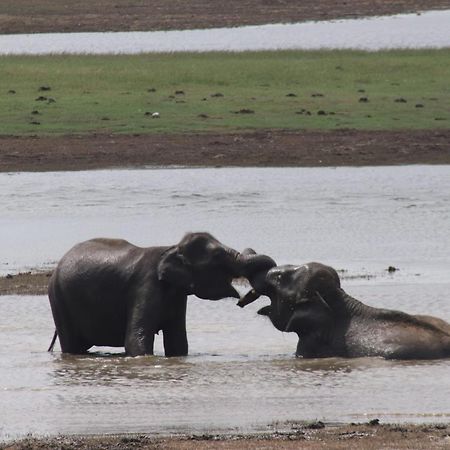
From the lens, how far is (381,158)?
2734 cm

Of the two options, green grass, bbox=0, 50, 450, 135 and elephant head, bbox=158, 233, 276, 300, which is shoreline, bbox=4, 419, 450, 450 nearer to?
elephant head, bbox=158, 233, 276, 300

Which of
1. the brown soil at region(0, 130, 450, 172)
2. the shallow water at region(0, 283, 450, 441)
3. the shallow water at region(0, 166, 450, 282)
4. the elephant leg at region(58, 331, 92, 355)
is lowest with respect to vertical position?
the shallow water at region(0, 283, 450, 441)

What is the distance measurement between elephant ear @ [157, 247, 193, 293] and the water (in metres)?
30.2

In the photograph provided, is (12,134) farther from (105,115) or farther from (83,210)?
(83,210)

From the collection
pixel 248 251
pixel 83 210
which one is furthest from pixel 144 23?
pixel 248 251

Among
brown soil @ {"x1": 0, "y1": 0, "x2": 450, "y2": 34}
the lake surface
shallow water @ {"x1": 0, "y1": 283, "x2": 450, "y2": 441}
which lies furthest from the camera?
brown soil @ {"x1": 0, "y1": 0, "x2": 450, "y2": 34}

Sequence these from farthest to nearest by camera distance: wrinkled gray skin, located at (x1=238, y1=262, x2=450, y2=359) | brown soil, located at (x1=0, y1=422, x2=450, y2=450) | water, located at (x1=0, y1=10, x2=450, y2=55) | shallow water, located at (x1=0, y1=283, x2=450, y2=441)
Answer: water, located at (x1=0, y1=10, x2=450, y2=55), wrinkled gray skin, located at (x1=238, y1=262, x2=450, y2=359), shallow water, located at (x1=0, y1=283, x2=450, y2=441), brown soil, located at (x1=0, y1=422, x2=450, y2=450)

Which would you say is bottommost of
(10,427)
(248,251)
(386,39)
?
(10,427)

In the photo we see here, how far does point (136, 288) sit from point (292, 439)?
411cm

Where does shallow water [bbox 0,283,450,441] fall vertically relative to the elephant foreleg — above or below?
below

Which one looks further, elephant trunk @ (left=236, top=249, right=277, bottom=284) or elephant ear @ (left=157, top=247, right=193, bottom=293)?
elephant ear @ (left=157, top=247, right=193, bottom=293)

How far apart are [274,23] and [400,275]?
1569 inches

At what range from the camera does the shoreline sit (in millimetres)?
9305

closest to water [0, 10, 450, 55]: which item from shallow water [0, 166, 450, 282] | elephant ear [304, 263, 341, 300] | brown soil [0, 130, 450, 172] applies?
brown soil [0, 130, 450, 172]
